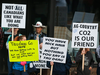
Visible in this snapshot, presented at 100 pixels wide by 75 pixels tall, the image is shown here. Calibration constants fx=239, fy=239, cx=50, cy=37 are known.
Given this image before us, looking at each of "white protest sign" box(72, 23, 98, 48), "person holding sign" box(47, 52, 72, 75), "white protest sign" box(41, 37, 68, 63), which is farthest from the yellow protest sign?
"white protest sign" box(72, 23, 98, 48)

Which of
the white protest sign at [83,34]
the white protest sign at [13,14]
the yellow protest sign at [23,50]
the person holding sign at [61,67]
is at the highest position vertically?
the white protest sign at [13,14]

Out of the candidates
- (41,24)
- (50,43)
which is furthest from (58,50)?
(41,24)

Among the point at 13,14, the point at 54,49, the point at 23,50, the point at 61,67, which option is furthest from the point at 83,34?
the point at 13,14

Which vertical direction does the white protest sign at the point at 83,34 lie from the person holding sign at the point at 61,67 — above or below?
above

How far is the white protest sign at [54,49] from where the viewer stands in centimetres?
602

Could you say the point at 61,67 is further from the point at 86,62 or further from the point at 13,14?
the point at 13,14

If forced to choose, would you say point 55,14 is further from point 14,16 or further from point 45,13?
point 14,16

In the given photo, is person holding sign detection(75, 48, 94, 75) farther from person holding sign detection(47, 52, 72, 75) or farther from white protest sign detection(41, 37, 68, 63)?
white protest sign detection(41, 37, 68, 63)

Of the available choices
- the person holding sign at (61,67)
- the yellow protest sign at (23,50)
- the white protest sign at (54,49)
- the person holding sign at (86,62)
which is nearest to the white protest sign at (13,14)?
the yellow protest sign at (23,50)

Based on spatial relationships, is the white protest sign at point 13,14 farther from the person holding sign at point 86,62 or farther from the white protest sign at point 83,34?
the person holding sign at point 86,62

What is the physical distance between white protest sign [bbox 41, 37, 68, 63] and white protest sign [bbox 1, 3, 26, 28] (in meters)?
0.80

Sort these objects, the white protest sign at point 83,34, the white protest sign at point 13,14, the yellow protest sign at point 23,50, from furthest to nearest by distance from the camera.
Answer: the white protest sign at point 83,34 → the white protest sign at point 13,14 → the yellow protest sign at point 23,50

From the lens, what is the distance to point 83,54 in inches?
246

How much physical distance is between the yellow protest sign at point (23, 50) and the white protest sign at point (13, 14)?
51 centimetres
